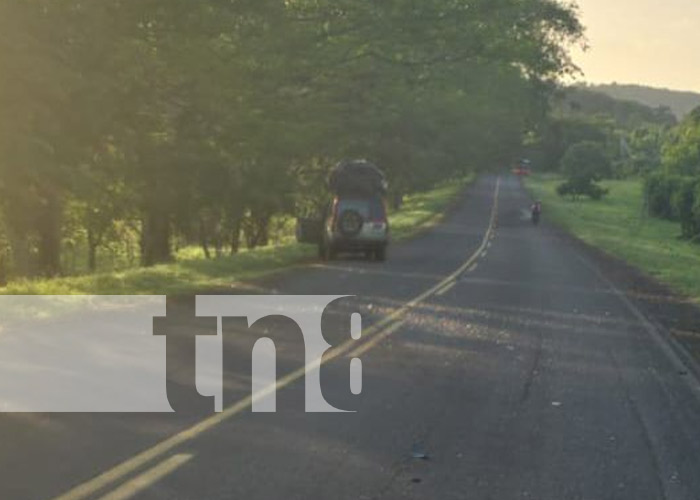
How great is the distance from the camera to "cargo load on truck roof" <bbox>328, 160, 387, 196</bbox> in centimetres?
3139

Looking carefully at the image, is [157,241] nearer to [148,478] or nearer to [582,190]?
[148,478]

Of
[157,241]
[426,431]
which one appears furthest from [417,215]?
[426,431]

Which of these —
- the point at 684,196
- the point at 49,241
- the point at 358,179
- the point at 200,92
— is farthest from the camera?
the point at 684,196

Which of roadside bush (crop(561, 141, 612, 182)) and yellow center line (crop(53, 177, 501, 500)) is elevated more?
roadside bush (crop(561, 141, 612, 182))

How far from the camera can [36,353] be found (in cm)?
1207

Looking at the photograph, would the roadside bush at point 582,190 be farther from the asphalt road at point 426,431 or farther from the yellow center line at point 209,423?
the yellow center line at point 209,423

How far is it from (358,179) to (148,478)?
82.5ft

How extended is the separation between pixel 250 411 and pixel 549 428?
2490 mm

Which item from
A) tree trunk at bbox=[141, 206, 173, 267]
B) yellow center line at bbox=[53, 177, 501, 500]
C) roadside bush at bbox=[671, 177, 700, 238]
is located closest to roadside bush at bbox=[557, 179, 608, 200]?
roadside bush at bbox=[671, 177, 700, 238]

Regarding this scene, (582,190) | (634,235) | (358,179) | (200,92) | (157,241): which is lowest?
(634,235)

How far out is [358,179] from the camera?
1244 inches

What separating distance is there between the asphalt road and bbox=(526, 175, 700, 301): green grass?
10561 mm

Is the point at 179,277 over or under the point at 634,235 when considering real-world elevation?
over

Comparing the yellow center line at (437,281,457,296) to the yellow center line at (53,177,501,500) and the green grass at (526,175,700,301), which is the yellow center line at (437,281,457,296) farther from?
the green grass at (526,175,700,301)
